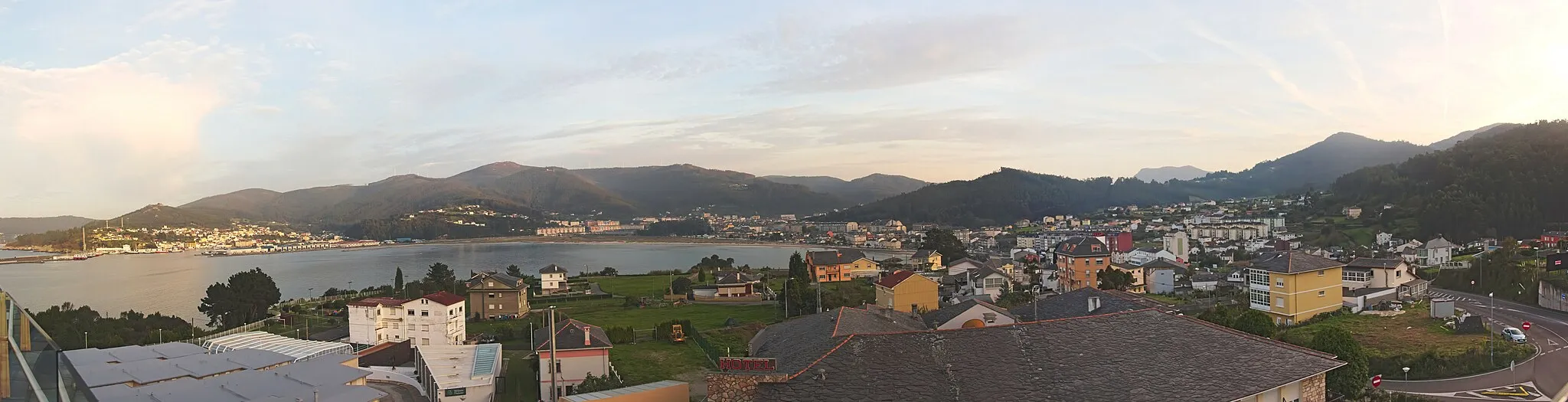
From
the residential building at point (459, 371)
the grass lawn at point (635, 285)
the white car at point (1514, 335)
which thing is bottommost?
the grass lawn at point (635, 285)

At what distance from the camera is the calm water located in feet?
112

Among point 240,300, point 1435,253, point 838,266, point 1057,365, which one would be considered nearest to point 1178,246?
point 1435,253

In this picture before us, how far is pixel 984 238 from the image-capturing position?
58.4 metres

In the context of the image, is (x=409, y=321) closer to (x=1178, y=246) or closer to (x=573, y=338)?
(x=573, y=338)

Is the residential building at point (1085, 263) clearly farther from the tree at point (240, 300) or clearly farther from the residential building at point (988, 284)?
the tree at point (240, 300)

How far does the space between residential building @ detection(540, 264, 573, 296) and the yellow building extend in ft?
64.8

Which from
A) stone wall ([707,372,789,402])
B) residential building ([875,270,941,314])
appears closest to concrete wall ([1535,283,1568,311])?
residential building ([875,270,941,314])

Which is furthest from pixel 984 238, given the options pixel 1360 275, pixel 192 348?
pixel 192 348

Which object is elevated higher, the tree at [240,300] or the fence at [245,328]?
the tree at [240,300]

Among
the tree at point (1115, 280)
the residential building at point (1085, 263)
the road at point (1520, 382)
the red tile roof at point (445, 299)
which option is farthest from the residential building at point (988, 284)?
the red tile roof at point (445, 299)

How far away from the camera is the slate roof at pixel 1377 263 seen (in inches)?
689

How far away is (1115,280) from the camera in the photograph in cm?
1923

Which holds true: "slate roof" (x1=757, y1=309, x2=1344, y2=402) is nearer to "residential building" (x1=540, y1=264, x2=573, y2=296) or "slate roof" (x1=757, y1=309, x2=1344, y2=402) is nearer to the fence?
the fence

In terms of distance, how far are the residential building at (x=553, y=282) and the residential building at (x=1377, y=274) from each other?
2180cm
